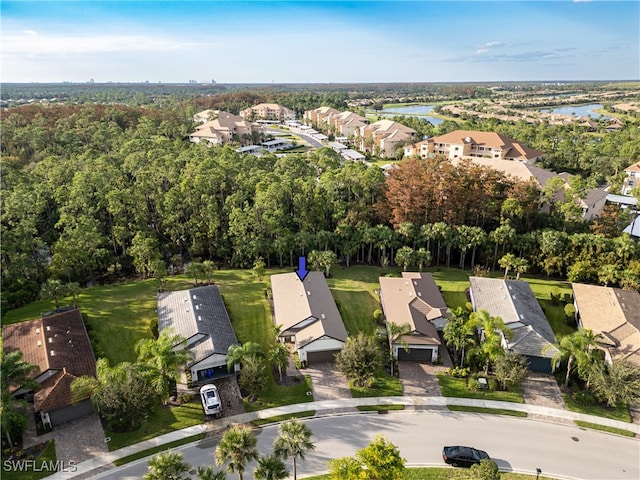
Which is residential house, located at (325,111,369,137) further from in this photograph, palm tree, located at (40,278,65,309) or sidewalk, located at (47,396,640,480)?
sidewalk, located at (47,396,640,480)

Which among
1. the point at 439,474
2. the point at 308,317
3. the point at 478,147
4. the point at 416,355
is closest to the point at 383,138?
the point at 478,147

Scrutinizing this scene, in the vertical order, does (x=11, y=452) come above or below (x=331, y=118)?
below

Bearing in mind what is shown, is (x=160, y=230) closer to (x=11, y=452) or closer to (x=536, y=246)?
(x=11, y=452)

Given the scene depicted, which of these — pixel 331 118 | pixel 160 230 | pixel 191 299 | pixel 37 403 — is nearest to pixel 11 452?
pixel 37 403

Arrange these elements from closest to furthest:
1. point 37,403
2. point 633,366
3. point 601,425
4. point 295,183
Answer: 1. point 37,403
2. point 601,425
3. point 633,366
4. point 295,183

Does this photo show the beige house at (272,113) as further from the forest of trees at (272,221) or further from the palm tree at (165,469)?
the palm tree at (165,469)

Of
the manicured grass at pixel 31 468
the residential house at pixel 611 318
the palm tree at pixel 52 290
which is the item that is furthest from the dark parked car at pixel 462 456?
the palm tree at pixel 52 290

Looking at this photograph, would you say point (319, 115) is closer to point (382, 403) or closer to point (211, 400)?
point (382, 403)
